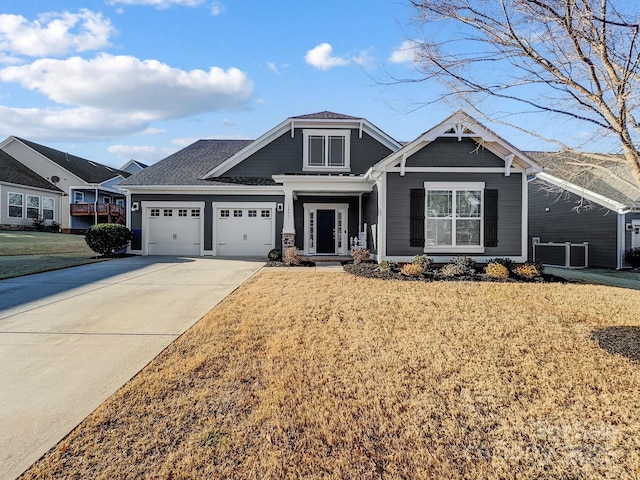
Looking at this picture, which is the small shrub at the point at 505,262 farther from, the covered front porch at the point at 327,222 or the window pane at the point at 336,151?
the window pane at the point at 336,151

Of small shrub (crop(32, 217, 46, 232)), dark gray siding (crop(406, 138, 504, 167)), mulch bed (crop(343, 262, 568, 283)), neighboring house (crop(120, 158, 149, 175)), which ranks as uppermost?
neighboring house (crop(120, 158, 149, 175))

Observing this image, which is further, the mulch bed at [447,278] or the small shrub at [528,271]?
the small shrub at [528,271]

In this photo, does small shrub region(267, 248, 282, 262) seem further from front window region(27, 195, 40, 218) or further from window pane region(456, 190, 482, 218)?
front window region(27, 195, 40, 218)

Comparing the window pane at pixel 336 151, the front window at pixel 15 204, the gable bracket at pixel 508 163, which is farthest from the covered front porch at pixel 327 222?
the front window at pixel 15 204

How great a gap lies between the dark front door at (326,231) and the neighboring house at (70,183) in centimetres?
2033

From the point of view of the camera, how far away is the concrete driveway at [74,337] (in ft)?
10.9

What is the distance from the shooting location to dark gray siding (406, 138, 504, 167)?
1224 cm

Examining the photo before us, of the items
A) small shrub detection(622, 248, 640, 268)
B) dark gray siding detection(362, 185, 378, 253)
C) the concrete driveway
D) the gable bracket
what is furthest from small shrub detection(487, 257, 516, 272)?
small shrub detection(622, 248, 640, 268)

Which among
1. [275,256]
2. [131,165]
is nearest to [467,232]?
[275,256]

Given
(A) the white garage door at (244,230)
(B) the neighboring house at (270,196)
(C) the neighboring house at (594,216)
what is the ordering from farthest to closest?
(A) the white garage door at (244,230) < (B) the neighboring house at (270,196) < (C) the neighboring house at (594,216)

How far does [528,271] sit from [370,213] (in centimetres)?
604

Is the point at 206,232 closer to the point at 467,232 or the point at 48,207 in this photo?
the point at 467,232

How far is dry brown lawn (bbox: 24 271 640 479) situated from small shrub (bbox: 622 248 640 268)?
12546mm

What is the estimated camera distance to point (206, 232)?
17125 mm
